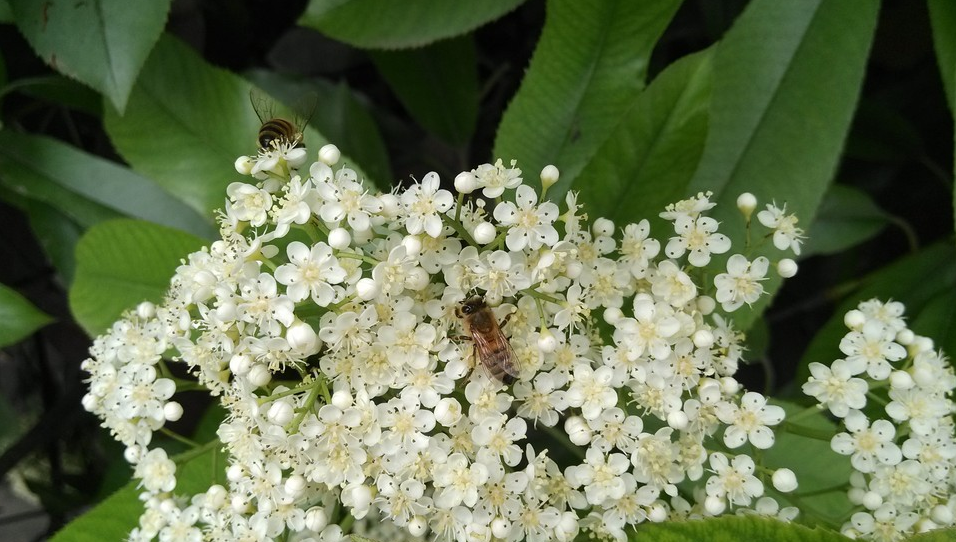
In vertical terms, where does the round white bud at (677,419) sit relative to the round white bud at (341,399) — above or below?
below

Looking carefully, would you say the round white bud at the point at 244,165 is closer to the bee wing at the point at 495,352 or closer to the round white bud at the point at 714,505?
the bee wing at the point at 495,352

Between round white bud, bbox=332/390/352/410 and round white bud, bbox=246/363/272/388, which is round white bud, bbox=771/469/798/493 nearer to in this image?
round white bud, bbox=332/390/352/410

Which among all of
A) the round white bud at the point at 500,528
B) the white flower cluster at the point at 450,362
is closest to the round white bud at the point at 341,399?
the white flower cluster at the point at 450,362

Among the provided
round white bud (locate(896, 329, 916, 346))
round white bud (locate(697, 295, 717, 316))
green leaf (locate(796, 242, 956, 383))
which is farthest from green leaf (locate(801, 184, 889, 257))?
round white bud (locate(697, 295, 717, 316))

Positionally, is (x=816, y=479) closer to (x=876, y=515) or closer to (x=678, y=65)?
(x=876, y=515)

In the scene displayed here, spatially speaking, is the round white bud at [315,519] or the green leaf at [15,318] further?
the green leaf at [15,318]

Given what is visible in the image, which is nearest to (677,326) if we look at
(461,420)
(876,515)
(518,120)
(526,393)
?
(526,393)

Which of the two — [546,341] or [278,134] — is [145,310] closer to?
[278,134]

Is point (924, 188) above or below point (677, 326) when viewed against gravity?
above
